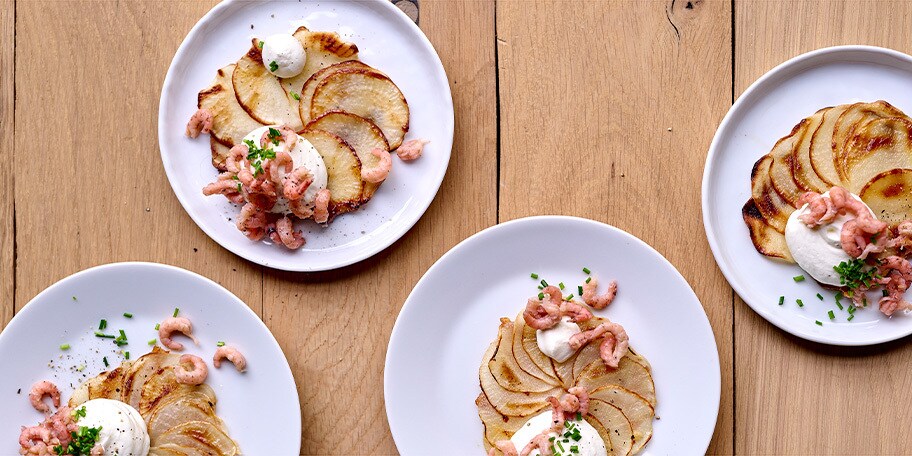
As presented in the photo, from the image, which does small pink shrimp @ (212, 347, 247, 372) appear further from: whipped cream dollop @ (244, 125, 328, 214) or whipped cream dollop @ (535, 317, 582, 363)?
whipped cream dollop @ (535, 317, 582, 363)

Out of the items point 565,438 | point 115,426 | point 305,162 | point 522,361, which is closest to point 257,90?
point 305,162

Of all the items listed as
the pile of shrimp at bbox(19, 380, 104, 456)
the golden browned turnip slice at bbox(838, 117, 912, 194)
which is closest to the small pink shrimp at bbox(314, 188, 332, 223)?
the pile of shrimp at bbox(19, 380, 104, 456)

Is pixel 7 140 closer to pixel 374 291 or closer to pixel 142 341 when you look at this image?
pixel 142 341

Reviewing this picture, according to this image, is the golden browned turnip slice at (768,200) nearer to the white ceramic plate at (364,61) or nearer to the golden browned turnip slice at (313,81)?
the white ceramic plate at (364,61)

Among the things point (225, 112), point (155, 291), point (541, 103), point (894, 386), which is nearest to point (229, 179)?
point (225, 112)

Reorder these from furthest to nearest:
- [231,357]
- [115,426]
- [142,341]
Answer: [142,341]
[231,357]
[115,426]

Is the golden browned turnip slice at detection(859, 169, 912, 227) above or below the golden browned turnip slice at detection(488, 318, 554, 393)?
above

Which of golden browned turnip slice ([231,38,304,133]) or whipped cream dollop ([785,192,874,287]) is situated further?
golden browned turnip slice ([231,38,304,133])
